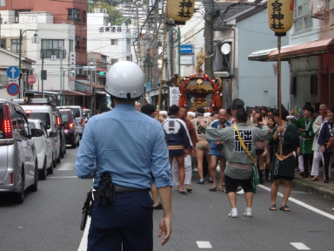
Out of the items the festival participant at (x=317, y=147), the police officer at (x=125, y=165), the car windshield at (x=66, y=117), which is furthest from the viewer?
the car windshield at (x=66, y=117)

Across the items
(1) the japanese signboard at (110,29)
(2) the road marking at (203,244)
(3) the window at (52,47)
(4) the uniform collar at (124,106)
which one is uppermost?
(1) the japanese signboard at (110,29)

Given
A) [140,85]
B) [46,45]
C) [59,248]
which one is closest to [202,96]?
[59,248]

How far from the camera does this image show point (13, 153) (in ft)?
32.1

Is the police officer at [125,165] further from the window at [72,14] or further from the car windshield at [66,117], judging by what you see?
the window at [72,14]

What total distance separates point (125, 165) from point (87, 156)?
0.26 meters

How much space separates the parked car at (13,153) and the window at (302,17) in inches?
504

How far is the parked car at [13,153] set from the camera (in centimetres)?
974

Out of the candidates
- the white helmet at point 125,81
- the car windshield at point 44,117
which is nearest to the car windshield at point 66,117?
the car windshield at point 44,117

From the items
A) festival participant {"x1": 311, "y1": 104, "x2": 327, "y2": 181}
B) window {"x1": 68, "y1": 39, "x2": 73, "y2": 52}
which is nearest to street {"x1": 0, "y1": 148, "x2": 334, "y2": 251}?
festival participant {"x1": 311, "y1": 104, "x2": 327, "y2": 181}

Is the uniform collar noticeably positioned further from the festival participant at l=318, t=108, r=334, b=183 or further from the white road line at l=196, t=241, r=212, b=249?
the festival participant at l=318, t=108, r=334, b=183

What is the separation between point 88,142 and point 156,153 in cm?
47

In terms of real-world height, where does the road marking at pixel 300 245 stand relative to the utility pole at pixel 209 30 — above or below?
below

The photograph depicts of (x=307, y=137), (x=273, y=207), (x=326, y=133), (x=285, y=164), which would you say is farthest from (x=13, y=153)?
(x=307, y=137)

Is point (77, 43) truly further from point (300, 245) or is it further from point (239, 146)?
point (300, 245)
